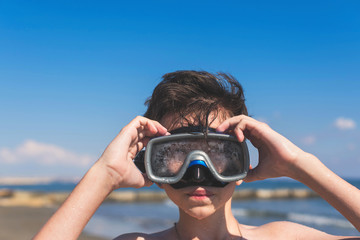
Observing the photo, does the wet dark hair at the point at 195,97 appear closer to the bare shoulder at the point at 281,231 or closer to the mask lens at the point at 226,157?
the mask lens at the point at 226,157

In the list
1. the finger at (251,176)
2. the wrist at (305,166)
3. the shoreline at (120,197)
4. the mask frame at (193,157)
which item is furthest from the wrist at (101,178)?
the shoreline at (120,197)

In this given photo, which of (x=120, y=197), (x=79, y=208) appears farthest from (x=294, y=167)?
(x=120, y=197)

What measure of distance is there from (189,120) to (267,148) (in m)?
0.55

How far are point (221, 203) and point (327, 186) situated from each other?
655mm

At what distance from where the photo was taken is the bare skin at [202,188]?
6.42 feet

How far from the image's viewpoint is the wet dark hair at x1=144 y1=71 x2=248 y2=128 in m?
2.40

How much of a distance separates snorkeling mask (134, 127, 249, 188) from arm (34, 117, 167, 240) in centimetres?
10

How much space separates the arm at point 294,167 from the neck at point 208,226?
0.40 meters

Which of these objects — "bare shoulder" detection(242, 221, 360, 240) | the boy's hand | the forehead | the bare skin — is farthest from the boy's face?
"bare shoulder" detection(242, 221, 360, 240)

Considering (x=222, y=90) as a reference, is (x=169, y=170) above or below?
below

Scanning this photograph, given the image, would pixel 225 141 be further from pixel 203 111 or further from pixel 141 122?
pixel 141 122

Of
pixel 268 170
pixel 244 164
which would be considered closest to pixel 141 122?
pixel 244 164

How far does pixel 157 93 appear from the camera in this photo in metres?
2.62

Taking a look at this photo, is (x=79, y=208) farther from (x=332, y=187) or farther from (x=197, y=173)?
(x=332, y=187)
